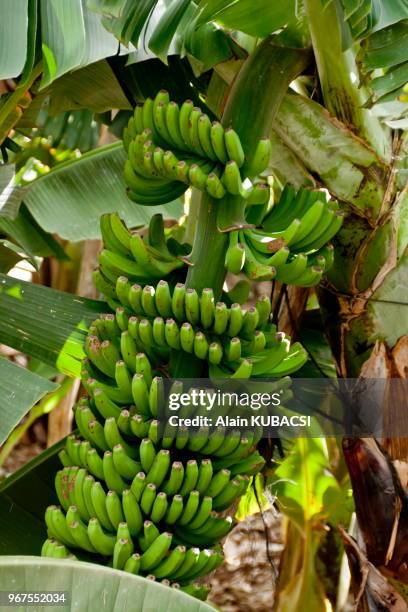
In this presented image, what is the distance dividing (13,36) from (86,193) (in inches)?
30.1

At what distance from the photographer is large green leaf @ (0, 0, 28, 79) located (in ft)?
3.48

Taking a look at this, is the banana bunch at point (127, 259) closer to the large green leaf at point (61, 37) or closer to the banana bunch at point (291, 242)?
the banana bunch at point (291, 242)

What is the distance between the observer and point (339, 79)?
4.12 ft

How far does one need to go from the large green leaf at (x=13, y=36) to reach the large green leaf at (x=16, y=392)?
0.40m

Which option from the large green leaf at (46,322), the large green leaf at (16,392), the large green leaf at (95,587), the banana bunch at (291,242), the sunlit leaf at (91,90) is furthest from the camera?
the sunlit leaf at (91,90)

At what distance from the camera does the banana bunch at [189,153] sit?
1148mm

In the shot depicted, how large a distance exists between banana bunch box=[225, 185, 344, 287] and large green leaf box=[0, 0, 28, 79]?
38 cm

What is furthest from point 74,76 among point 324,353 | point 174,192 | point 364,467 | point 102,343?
point 364,467

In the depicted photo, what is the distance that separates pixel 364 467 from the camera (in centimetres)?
127

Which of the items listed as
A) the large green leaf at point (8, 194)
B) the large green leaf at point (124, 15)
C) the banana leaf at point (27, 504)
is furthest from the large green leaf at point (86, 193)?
the large green leaf at point (124, 15)

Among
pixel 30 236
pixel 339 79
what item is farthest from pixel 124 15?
pixel 30 236

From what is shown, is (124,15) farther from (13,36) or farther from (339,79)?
(339,79)

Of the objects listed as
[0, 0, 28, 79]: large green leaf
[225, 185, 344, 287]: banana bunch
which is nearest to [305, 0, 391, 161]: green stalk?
[225, 185, 344, 287]: banana bunch

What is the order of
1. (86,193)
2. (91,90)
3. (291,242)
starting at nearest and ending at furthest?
(291,242), (91,90), (86,193)
